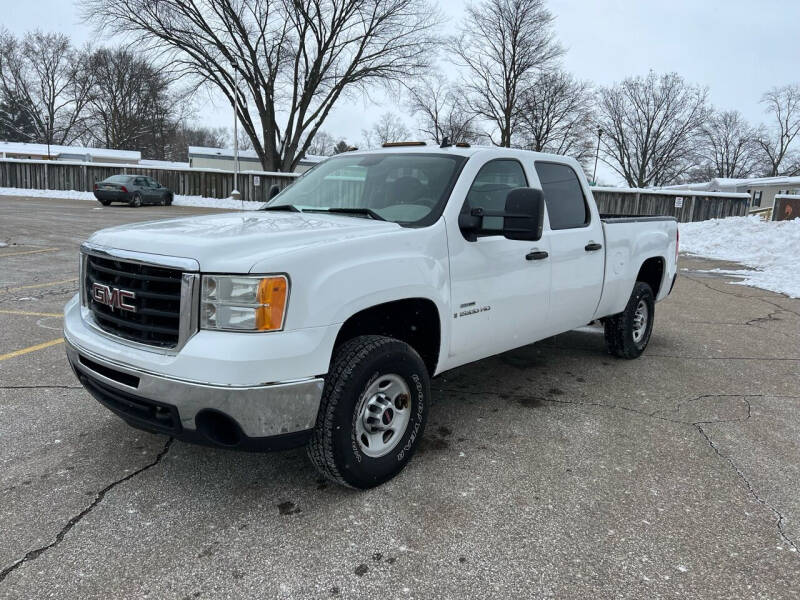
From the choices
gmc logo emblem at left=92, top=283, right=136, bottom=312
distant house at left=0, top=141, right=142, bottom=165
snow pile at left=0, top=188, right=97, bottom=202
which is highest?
distant house at left=0, top=141, right=142, bottom=165

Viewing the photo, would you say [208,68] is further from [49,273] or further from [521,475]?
[521,475]

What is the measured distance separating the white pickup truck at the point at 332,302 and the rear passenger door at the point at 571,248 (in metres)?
0.03

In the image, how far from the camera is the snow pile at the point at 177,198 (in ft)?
97.9

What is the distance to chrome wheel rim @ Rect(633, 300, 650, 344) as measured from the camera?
5633 millimetres

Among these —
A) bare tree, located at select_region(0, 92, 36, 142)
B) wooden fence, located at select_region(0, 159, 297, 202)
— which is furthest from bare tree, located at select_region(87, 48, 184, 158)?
wooden fence, located at select_region(0, 159, 297, 202)

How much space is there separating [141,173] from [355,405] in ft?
112

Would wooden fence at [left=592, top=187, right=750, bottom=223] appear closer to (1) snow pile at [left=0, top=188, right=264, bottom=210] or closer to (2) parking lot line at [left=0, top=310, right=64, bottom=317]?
(1) snow pile at [left=0, top=188, right=264, bottom=210]

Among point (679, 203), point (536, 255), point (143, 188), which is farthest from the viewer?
point (143, 188)

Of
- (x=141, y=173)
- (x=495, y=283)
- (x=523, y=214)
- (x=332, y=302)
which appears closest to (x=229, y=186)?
(x=141, y=173)

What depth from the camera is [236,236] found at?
2.77m

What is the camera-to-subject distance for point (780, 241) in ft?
48.1

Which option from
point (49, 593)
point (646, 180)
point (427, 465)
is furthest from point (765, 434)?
point (646, 180)

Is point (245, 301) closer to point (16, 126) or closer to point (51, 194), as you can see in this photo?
point (51, 194)

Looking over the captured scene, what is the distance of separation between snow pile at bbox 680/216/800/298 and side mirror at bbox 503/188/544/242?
8.52 m
